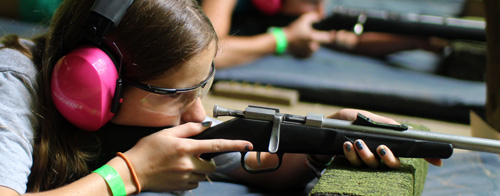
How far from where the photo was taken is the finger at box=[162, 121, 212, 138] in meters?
1.31

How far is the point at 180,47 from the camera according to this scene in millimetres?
1249

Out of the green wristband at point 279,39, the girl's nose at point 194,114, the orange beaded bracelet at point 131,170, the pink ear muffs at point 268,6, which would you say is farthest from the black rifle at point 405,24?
the orange beaded bracelet at point 131,170

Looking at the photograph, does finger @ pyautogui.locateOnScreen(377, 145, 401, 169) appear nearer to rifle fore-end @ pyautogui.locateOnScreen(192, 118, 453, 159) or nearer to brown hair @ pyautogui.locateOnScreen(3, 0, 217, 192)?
rifle fore-end @ pyautogui.locateOnScreen(192, 118, 453, 159)

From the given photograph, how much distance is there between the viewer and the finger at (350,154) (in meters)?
1.29

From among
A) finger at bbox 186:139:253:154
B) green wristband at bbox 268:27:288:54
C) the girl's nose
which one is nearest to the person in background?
green wristband at bbox 268:27:288:54


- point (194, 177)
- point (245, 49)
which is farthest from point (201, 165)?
point (245, 49)

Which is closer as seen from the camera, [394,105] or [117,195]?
[117,195]

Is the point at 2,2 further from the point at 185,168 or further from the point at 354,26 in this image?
the point at 185,168

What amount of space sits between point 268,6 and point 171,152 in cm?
272

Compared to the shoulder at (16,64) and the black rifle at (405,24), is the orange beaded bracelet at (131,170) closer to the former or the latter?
the shoulder at (16,64)

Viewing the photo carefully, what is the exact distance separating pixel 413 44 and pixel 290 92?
1262 mm

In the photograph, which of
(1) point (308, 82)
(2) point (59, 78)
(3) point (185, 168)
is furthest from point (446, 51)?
(2) point (59, 78)

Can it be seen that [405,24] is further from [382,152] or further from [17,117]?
[17,117]

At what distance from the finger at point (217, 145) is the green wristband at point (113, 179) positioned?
20cm
